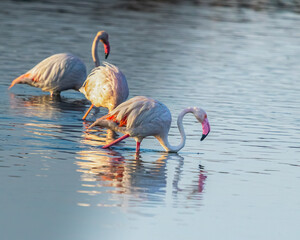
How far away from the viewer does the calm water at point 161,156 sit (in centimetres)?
701

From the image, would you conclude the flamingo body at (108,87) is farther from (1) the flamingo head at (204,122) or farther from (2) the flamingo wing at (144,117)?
(1) the flamingo head at (204,122)

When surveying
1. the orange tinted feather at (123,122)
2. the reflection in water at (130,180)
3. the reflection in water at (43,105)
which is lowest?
the reflection in water at (43,105)

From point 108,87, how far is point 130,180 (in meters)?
3.59

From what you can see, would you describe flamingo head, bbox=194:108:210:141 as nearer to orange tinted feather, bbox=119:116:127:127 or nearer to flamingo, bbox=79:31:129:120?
orange tinted feather, bbox=119:116:127:127

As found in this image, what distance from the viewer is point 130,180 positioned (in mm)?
8492

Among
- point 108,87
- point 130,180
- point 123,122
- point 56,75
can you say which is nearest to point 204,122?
point 123,122

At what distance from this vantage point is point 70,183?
319 inches

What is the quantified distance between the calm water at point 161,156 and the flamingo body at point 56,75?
0.80ft

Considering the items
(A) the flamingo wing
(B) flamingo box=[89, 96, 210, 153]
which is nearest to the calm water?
(B) flamingo box=[89, 96, 210, 153]

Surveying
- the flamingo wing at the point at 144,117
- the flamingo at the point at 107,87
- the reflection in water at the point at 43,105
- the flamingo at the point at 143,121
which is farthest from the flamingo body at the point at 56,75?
the flamingo wing at the point at 144,117

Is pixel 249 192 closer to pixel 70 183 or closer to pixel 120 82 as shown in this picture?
pixel 70 183

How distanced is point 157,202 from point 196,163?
6.89ft

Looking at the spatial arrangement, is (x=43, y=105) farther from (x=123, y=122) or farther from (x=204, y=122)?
(x=204, y=122)

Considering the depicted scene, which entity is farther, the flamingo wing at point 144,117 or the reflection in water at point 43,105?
the reflection in water at point 43,105
